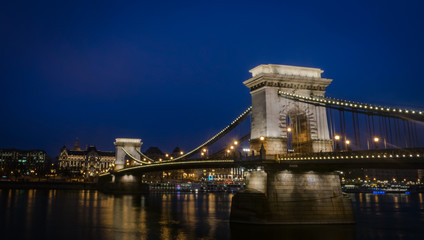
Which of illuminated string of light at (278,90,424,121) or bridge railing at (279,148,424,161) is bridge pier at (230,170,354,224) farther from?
illuminated string of light at (278,90,424,121)

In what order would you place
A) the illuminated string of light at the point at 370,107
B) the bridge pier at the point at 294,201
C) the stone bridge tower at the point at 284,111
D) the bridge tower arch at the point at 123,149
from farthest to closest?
1. the bridge tower arch at the point at 123,149
2. the stone bridge tower at the point at 284,111
3. the bridge pier at the point at 294,201
4. the illuminated string of light at the point at 370,107

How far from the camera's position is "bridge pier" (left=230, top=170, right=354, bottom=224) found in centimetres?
3109

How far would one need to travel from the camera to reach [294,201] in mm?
31703

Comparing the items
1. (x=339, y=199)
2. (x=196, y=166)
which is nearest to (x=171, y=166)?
(x=196, y=166)

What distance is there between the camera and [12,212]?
1722 inches

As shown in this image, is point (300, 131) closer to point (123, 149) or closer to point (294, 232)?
point (294, 232)

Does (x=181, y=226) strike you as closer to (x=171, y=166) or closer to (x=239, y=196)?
(x=239, y=196)

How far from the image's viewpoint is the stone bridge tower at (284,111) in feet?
118

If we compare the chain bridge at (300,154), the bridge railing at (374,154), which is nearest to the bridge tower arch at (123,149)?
the chain bridge at (300,154)

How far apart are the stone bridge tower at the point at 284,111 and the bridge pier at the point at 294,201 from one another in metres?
3.62

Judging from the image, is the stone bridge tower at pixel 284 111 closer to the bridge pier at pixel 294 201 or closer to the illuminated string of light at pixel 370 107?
the illuminated string of light at pixel 370 107

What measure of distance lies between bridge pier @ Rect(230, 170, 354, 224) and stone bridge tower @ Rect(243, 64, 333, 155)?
362 cm

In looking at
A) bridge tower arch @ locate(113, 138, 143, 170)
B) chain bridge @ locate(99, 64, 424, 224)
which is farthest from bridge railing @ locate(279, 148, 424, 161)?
bridge tower arch @ locate(113, 138, 143, 170)

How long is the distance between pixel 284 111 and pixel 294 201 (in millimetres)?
9073
